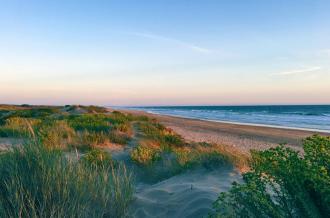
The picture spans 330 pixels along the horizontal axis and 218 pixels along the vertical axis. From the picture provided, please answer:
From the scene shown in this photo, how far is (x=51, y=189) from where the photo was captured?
408 cm

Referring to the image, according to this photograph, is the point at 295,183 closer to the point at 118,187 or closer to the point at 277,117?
the point at 118,187

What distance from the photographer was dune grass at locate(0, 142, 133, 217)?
3920 millimetres

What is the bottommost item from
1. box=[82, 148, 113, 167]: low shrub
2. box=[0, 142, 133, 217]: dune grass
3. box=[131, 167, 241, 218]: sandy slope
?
box=[131, 167, 241, 218]: sandy slope

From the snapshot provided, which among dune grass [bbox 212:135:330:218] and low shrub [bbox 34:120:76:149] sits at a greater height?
dune grass [bbox 212:135:330:218]

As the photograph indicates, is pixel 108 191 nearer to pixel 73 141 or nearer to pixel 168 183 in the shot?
pixel 168 183

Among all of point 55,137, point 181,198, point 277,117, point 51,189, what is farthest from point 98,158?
point 277,117

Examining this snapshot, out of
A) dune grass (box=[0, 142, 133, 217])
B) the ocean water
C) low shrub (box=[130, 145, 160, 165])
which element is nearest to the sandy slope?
dune grass (box=[0, 142, 133, 217])

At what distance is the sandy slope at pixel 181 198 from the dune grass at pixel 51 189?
53 centimetres

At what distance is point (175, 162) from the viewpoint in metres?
8.34

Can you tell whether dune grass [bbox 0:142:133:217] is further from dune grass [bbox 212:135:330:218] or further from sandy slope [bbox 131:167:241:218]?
dune grass [bbox 212:135:330:218]

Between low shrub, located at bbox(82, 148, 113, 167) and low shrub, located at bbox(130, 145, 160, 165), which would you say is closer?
low shrub, located at bbox(82, 148, 113, 167)

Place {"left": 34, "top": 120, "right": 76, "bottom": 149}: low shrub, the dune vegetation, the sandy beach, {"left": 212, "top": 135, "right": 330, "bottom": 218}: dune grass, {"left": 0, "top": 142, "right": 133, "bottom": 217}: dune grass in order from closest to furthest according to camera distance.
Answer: {"left": 212, "top": 135, "right": 330, "bottom": 218}: dune grass
the dune vegetation
{"left": 0, "top": 142, "right": 133, "bottom": 217}: dune grass
{"left": 34, "top": 120, "right": 76, "bottom": 149}: low shrub
the sandy beach

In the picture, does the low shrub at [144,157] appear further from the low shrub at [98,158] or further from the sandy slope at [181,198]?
the sandy slope at [181,198]

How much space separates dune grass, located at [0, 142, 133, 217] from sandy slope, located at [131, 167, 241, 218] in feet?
1.75
